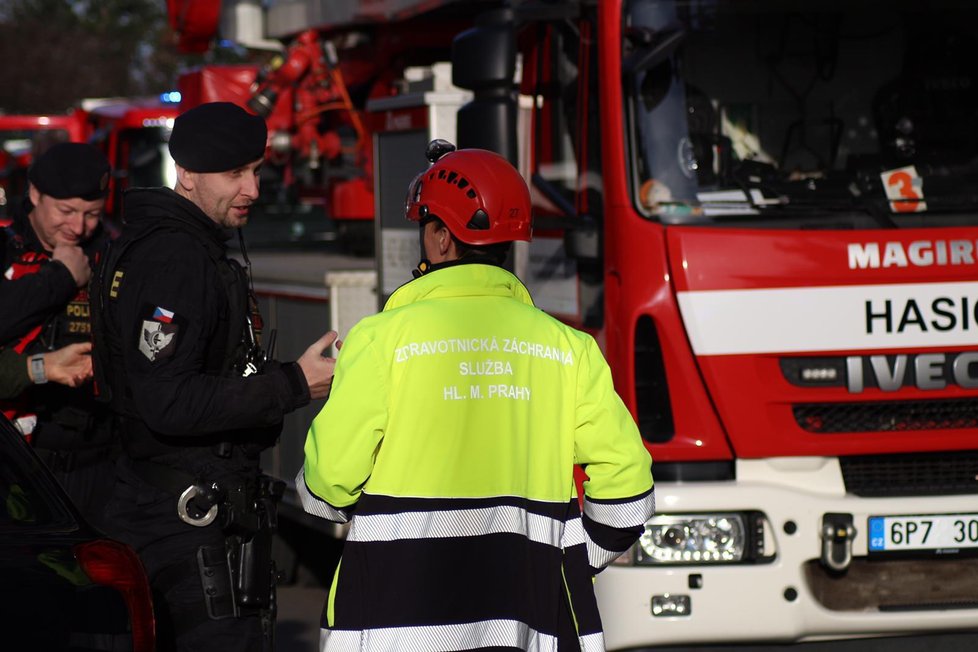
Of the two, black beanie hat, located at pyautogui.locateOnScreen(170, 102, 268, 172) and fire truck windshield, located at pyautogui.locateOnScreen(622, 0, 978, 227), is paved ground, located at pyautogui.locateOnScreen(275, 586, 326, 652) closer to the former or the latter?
fire truck windshield, located at pyautogui.locateOnScreen(622, 0, 978, 227)

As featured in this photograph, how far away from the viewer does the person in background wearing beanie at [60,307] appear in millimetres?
4863

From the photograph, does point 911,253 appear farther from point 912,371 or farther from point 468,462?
point 468,462

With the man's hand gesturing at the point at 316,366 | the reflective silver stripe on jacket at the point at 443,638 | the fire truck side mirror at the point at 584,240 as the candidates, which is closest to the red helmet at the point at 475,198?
the man's hand gesturing at the point at 316,366

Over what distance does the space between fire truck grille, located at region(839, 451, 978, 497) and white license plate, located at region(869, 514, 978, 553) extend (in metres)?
0.09

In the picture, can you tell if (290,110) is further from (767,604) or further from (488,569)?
(488,569)

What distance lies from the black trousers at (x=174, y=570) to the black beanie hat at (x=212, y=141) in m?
0.80

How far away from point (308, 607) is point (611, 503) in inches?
172

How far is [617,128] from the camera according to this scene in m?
5.41

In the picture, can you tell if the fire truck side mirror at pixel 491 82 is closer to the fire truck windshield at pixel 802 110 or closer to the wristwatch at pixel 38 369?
the fire truck windshield at pixel 802 110

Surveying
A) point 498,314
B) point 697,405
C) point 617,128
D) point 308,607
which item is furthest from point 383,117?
point 498,314

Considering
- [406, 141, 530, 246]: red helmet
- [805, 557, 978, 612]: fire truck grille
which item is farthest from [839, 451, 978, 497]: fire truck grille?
[406, 141, 530, 246]: red helmet

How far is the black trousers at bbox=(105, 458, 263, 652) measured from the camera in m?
3.82

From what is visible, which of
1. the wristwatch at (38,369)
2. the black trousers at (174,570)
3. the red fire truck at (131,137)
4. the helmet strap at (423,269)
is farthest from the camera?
the red fire truck at (131,137)

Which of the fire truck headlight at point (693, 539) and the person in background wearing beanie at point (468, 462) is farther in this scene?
the fire truck headlight at point (693, 539)
